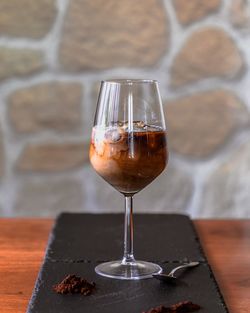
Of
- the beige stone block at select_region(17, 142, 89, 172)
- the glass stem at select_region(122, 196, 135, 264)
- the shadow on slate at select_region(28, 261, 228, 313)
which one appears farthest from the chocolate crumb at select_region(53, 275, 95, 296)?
the beige stone block at select_region(17, 142, 89, 172)

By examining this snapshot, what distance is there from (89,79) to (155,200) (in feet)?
1.46

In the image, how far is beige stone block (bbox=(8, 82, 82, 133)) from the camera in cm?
220

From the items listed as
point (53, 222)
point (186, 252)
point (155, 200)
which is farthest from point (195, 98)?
point (186, 252)

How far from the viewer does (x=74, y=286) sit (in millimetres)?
841

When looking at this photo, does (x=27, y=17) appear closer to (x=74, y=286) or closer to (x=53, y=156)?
(x=53, y=156)

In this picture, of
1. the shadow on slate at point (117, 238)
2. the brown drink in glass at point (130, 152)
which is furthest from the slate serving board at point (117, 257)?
the brown drink in glass at point (130, 152)

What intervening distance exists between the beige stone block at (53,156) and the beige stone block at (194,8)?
0.52 meters

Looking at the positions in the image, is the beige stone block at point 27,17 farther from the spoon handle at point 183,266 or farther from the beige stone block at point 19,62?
the spoon handle at point 183,266

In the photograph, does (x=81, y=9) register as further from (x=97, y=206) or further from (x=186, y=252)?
(x=186, y=252)

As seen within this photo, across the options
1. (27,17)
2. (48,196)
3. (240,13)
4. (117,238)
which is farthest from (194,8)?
(117,238)

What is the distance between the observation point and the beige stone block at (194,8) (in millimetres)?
2176

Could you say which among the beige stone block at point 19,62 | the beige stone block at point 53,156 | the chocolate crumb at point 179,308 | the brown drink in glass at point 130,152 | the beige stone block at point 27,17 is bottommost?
the chocolate crumb at point 179,308

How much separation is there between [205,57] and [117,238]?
1197 mm

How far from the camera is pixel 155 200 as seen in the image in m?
2.23
